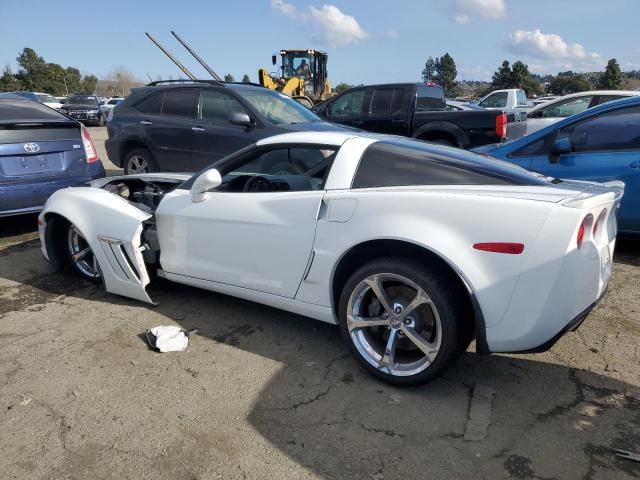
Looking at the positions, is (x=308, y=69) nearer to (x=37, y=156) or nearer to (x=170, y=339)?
(x=37, y=156)

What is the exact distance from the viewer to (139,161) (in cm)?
755

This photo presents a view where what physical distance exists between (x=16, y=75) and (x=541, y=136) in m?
75.0

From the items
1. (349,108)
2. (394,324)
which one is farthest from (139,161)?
(394,324)

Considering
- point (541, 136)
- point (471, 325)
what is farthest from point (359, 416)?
point (541, 136)

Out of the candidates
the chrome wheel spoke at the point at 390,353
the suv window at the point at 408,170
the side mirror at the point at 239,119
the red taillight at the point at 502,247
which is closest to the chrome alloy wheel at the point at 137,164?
the side mirror at the point at 239,119

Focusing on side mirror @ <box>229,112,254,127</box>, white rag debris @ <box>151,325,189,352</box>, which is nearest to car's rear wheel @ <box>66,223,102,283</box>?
white rag debris @ <box>151,325,189,352</box>

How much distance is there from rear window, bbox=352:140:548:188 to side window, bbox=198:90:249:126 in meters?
3.87

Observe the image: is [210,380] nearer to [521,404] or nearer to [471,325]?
[471,325]

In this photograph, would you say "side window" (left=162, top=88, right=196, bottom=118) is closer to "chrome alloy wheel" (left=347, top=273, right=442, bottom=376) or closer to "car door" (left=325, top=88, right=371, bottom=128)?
"car door" (left=325, top=88, right=371, bottom=128)

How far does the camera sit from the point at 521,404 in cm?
260

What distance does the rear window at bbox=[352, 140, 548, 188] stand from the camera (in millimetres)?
2760

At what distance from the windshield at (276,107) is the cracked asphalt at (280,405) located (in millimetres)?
3439

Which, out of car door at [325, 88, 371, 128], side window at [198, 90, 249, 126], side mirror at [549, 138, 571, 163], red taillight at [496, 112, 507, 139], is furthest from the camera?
car door at [325, 88, 371, 128]

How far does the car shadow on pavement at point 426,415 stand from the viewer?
217 centimetres
